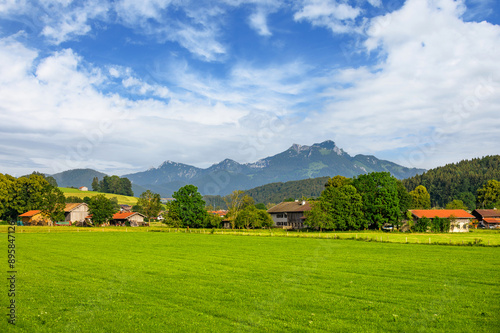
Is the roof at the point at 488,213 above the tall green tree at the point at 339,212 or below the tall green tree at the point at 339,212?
below

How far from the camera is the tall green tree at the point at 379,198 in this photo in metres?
84.1

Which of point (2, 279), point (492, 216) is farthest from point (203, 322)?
point (492, 216)

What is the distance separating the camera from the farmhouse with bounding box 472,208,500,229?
382 ft

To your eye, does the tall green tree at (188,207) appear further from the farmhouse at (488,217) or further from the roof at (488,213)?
the roof at (488,213)

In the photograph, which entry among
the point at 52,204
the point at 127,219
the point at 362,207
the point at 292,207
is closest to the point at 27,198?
the point at 52,204

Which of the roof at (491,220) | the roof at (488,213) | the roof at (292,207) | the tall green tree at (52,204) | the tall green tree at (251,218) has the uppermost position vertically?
the tall green tree at (52,204)

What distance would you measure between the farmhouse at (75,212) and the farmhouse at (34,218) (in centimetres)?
1965

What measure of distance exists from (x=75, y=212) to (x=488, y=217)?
151 m

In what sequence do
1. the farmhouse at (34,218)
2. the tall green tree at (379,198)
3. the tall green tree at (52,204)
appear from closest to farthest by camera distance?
the tall green tree at (379,198), the farmhouse at (34,218), the tall green tree at (52,204)

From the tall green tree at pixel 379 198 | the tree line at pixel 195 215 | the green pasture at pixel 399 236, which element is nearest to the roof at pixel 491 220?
the green pasture at pixel 399 236

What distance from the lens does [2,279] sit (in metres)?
20.6

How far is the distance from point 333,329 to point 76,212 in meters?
145

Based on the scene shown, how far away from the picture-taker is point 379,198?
8488 cm

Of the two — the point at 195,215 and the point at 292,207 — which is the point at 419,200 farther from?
the point at 195,215
